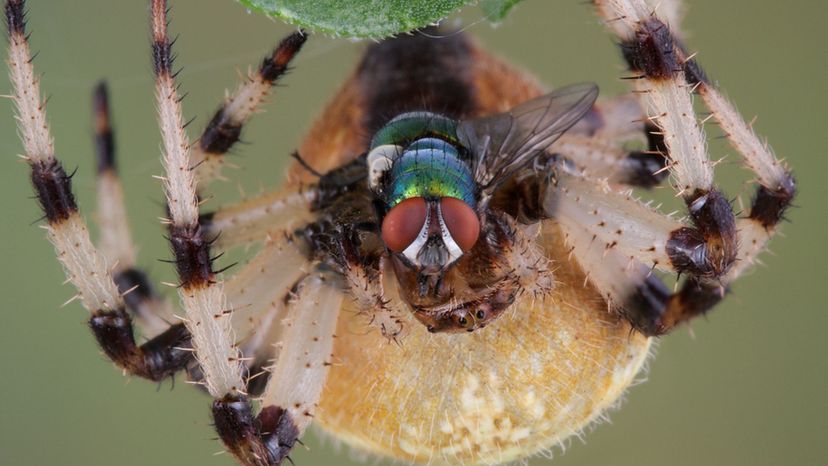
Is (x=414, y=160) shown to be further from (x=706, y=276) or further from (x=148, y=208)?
(x=148, y=208)

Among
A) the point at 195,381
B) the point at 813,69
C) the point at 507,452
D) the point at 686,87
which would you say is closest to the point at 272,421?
the point at 195,381

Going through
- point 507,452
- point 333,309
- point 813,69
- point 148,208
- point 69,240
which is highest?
point 69,240

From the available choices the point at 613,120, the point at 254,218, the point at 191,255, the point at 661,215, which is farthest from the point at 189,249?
the point at 613,120

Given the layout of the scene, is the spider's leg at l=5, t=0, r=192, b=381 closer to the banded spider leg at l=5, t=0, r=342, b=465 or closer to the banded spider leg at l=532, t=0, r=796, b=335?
the banded spider leg at l=5, t=0, r=342, b=465

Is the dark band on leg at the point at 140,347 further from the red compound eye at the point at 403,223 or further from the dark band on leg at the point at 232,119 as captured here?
the red compound eye at the point at 403,223

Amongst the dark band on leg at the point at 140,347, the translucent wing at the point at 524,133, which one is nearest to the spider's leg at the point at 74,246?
the dark band on leg at the point at 140,347

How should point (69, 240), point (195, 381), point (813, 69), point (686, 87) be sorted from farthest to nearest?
1. point (813, 69)
2. point (195, 381)
3. point (69, 240)
4. point (686, 87)

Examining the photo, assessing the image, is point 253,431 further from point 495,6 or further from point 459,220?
point 495,6
